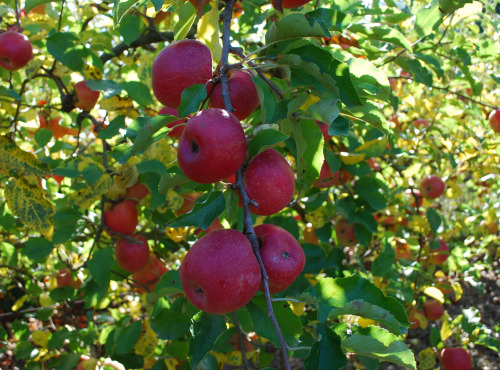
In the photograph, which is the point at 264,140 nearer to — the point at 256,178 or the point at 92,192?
the point at 256,178

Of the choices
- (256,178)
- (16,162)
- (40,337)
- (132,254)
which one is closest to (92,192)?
(132,254)

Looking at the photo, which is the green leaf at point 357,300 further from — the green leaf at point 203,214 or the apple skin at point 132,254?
the apple skin at point 132,254

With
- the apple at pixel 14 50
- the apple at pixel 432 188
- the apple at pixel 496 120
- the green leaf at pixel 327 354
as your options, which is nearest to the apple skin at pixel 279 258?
the green leaf at pixel 327 354

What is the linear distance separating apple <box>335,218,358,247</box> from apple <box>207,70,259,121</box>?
1.15m

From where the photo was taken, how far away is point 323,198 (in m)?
1.75

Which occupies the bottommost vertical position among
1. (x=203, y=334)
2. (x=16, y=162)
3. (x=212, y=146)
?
(x=203, y=334)

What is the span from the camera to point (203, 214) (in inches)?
29.3

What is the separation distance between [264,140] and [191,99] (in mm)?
164

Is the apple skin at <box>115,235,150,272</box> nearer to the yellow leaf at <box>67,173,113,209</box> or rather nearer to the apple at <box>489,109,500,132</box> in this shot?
the yellow leaf at <box>67,173,113,209</box>

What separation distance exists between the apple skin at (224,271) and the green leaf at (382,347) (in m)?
0.20

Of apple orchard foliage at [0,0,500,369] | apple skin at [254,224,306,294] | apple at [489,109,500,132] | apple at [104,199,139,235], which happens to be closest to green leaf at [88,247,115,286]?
apple orchard foliage at [0,0,500,369]

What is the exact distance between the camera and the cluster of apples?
0.75m

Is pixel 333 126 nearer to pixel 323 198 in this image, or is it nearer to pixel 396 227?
pixel 323 198

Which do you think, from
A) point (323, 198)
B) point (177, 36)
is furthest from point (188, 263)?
point (323, 198)
